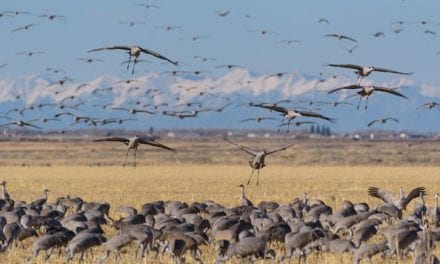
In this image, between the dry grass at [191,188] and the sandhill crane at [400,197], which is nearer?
the sandhill crane at [400,197]

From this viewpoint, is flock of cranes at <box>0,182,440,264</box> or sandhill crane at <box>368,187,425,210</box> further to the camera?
sandhill crane at <box>368,187,425,210</box>

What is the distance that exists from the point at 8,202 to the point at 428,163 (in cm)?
6036

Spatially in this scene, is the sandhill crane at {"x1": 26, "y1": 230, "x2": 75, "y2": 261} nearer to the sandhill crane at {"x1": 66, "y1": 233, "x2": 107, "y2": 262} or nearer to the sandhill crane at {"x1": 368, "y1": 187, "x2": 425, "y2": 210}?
the sandhill crane at {"x1": 66, "y1": 233, "x2": 107, "y2": 262}

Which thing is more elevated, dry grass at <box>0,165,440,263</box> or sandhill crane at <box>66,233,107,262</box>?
dry grass at <box>0,165,440,263</box>

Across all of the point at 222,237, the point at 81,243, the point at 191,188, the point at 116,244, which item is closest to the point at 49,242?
the point at 81,243

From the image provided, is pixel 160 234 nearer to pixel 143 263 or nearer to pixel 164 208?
pixel 143 263

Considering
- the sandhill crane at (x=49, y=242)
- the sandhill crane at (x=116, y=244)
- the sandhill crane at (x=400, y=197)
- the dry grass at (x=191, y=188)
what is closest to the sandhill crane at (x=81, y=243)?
the sandhill crane at (x=116, y=244)

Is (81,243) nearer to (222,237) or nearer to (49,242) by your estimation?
(49,242)

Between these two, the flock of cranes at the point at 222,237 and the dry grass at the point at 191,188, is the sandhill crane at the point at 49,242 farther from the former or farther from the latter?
the dry grass at the point at 191,188

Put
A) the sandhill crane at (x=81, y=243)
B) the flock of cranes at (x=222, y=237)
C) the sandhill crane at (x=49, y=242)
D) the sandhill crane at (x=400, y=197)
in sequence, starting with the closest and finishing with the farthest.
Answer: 1. the flock of cranes at (x=222, y=237)
2. the sandhill crane at (x=81, y=243)
3. the sandhill crane at (x=49, y=242)
4. the sandhill crane at (x=400, y=197)

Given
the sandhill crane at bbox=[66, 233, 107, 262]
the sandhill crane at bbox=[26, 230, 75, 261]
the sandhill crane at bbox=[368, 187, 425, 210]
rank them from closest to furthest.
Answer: the sandhill crane at bbox=[66, 233, 107, 262], the sandhill crane at bbox=[26, 230, 75, 261], the sandhill crane at bbox=[368, 187, 425, 210]

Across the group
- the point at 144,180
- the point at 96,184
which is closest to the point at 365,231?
the point at 96,184

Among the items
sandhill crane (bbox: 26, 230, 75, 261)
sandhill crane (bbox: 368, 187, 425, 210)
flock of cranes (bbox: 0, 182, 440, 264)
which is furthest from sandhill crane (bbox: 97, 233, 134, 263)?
sandhill crane (bbox: 368, 187, 425, 210)

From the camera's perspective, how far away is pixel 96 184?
50688mm
